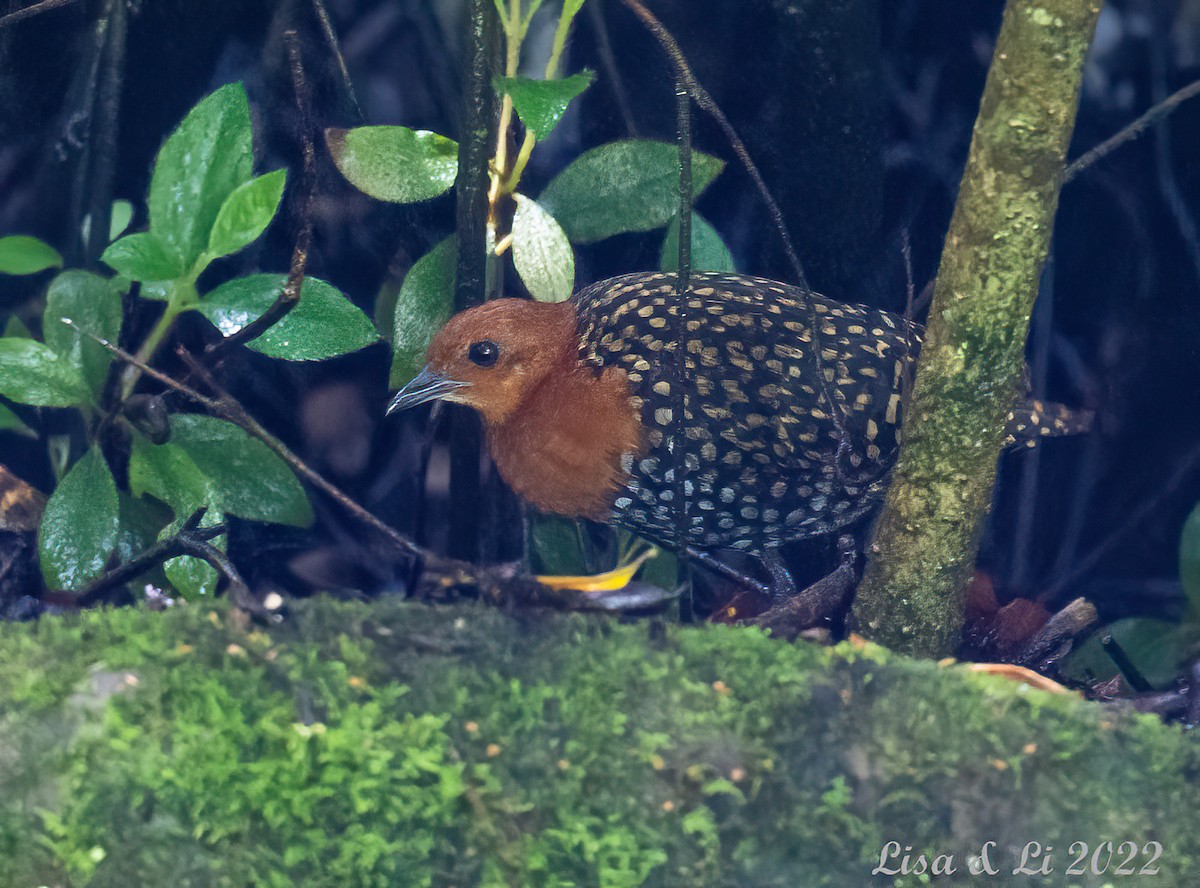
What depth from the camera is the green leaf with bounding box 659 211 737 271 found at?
5.53 feet

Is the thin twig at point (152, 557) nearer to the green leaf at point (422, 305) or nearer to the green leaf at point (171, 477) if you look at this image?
the green leaf at point (171, 477)

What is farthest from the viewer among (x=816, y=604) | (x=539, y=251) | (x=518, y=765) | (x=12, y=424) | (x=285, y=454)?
(x=12, y=424)

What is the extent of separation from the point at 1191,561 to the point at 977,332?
0.59 meters

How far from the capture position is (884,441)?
60.6 inches

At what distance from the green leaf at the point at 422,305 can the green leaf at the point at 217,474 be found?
0.27 m

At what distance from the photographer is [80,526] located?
61.9 inches

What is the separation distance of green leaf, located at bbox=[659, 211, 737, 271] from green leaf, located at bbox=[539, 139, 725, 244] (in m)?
0.04

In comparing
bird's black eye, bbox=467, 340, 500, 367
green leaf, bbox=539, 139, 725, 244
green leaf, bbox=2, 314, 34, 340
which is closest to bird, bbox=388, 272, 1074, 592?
bird's black eye, bbox=467, 340, 500, 367

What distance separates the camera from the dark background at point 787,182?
5.22 feet

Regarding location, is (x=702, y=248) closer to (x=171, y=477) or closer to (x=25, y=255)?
(x=171, y=477)

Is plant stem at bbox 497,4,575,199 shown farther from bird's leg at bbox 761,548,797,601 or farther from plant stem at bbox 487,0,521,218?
bird's leg at bbox 761,548,797,601

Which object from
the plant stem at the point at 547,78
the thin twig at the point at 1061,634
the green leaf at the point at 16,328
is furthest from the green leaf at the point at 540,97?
the thin twig at the point at 1061,634

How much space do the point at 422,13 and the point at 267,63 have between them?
0.27 metres

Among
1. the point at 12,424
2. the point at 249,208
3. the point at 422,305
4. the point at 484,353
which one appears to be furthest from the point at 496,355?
the point at 12,424
